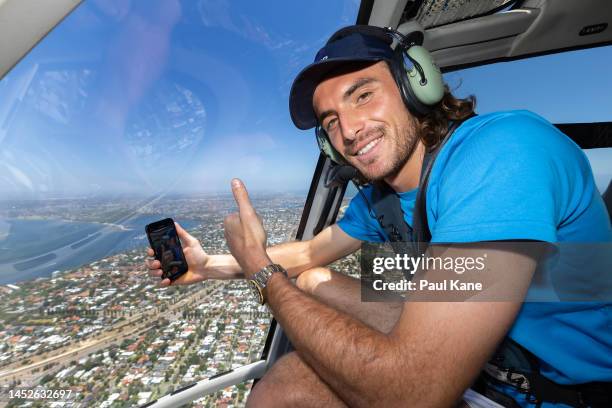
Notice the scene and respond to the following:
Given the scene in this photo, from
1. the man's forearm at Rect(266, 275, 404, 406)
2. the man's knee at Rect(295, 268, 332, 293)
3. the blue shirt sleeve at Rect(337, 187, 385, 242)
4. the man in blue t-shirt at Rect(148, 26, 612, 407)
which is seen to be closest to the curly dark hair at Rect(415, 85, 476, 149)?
the man in blue t-shirt at Rect(148, 26, 612, 407)

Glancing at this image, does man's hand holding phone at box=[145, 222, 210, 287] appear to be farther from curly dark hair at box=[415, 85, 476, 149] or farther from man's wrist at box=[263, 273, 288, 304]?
curly dark hair at box=[415, 85, 476, 149]

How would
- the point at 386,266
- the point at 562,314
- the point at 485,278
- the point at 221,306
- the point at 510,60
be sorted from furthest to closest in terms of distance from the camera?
the point at 221,306 → the point at 510,60 → the point at 386,266 → the point at 562,314 → the point at 485,278

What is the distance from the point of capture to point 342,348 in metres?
0.73

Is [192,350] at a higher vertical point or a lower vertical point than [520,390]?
lower

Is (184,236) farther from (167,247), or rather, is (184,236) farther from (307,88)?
(307,88)

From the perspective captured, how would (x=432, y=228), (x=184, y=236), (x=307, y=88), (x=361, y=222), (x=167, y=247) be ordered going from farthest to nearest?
(x=361, y=222), (x=184, y=236), (x=167, y=247), (x=307, y=88), (x=432, y=228)

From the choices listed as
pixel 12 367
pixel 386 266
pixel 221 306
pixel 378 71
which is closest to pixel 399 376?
pixel 386 266

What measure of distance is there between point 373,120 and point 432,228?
18.3 inches

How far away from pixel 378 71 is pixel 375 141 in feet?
0.95

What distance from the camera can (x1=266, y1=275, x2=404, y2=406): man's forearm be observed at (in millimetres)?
670

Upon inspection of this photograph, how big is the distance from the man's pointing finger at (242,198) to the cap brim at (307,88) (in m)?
0.48

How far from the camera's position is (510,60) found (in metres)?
2.00

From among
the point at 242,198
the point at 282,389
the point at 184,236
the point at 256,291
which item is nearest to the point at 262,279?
the point at 256,291

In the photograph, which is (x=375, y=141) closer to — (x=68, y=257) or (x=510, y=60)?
(x=510, y=60)
